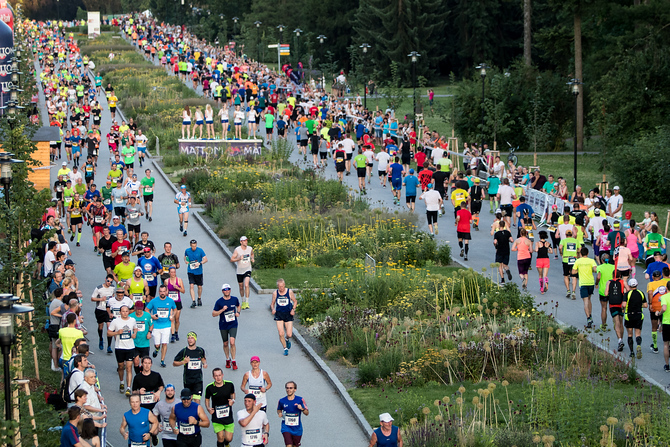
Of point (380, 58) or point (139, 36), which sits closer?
point (380, 58)

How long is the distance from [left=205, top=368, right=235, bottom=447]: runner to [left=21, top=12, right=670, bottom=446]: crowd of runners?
0.02 m

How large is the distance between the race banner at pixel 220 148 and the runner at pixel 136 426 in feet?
82.5

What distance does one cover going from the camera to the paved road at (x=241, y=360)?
1359cm

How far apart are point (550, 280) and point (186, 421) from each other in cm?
1144

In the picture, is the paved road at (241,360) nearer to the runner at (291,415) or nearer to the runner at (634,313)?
the runner at (291,415)

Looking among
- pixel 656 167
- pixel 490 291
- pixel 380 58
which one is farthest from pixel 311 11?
pixel 490 291

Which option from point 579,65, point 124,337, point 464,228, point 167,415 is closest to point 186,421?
Answer: point 167,415

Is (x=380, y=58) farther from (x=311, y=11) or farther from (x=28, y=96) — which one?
(x=28, y=96)

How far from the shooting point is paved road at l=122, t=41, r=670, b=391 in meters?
16.1

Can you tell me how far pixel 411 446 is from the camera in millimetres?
12203

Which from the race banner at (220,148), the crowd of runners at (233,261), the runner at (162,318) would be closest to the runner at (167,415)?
the crowd of runners at (233,261)

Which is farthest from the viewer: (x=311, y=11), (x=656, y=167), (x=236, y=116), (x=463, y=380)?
(x=311, y=11)

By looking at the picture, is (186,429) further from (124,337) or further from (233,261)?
(233,261)

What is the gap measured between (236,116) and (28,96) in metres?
8.82
